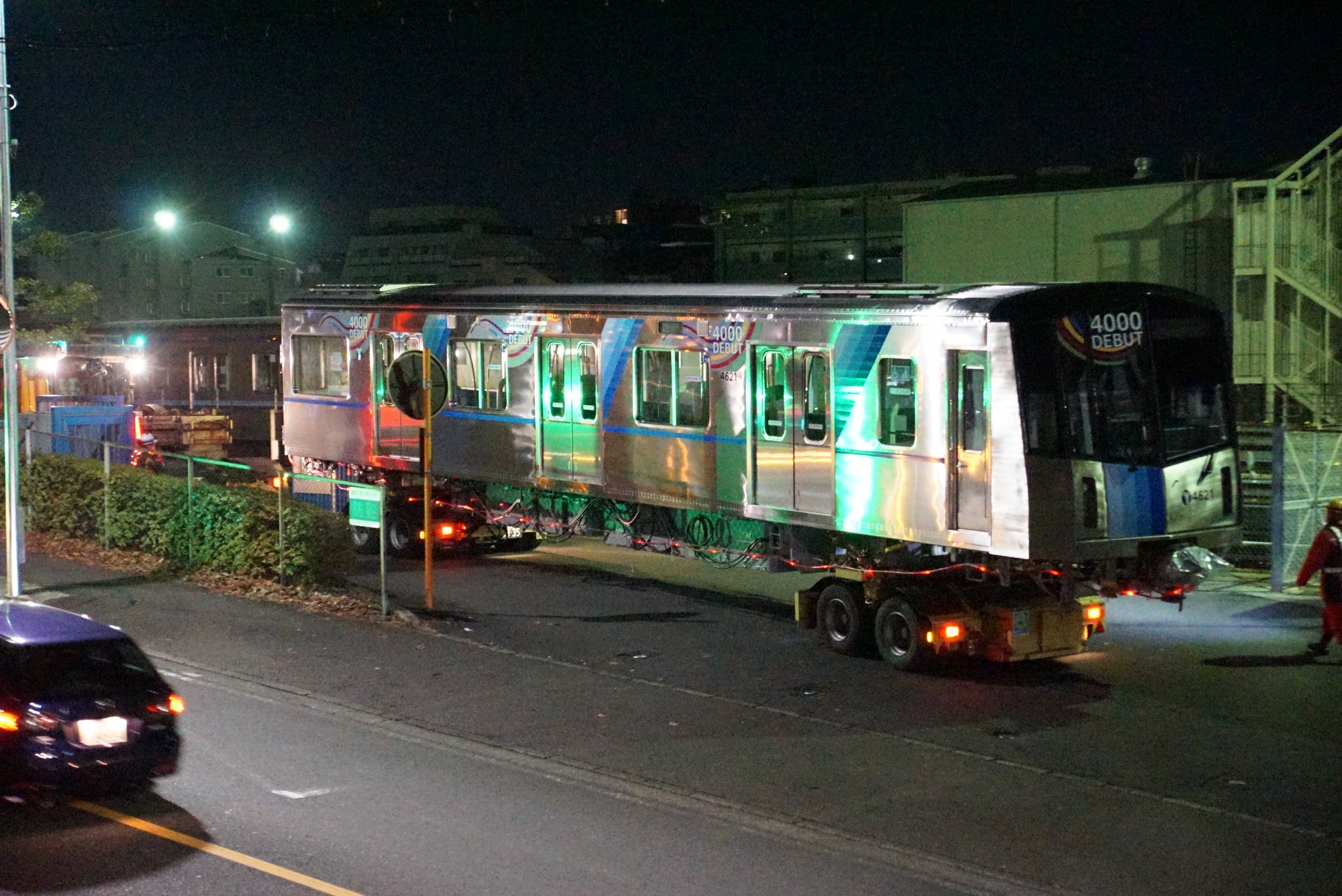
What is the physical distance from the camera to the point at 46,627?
9.52 metres

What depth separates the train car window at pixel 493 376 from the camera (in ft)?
59.8

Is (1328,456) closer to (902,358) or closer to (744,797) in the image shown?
(902,358)

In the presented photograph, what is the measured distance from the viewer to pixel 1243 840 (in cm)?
894

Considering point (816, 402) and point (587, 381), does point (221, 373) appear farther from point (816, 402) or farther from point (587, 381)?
point (816, 402)

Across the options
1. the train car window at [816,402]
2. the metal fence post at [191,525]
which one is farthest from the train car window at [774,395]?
the metal fence post at [191,525]

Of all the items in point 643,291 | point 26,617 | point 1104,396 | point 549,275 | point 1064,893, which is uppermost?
point 549,275

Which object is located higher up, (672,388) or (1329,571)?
(672,388)

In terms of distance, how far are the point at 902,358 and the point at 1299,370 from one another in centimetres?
1288

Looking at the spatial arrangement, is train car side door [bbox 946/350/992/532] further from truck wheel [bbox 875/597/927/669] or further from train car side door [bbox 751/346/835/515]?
train car side door [bbox 751/346/835/515]

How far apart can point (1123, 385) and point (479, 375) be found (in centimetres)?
873

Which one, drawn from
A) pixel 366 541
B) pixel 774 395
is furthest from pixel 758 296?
pixel 366 541

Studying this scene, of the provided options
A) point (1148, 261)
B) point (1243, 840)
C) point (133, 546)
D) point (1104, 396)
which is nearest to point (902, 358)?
point (1104, 396)

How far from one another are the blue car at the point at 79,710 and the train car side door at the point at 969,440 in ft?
22.4

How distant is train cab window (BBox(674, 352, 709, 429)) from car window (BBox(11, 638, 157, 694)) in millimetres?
7467
